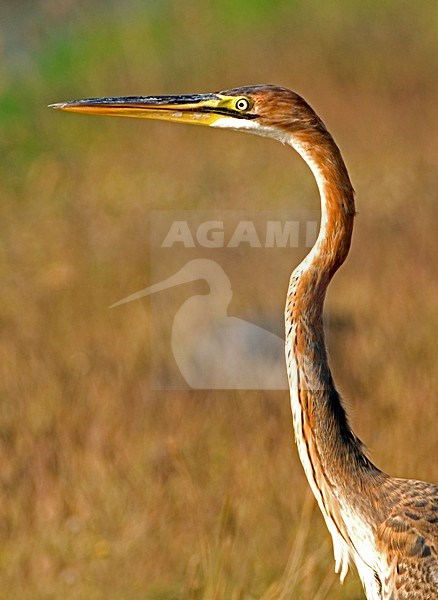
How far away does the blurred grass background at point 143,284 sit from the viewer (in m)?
4.96

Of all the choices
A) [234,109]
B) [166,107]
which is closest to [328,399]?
[234,109]

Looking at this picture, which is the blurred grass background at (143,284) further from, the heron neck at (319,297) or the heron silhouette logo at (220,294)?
the heron neck at (319,297)

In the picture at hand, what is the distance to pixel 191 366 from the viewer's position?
6305 mm

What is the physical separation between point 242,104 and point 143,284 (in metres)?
3.95

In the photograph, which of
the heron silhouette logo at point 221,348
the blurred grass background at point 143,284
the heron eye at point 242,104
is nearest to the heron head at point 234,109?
the heron eye at point 242,104

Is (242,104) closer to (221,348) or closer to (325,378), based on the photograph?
(325,378)

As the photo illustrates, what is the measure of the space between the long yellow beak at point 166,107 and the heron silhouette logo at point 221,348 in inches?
103

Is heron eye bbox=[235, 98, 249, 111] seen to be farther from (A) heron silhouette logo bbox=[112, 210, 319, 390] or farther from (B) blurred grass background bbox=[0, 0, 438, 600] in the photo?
(A) heron silhouette logo bbox=[112, 210, 319, 390]

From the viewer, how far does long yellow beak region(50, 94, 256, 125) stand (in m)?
3.55

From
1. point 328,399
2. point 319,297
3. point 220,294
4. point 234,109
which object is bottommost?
point 328,399

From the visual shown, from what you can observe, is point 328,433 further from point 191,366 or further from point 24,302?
point 24,302

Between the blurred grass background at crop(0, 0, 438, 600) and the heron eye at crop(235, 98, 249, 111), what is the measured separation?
1.26 metres

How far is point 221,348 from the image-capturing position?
635 cm

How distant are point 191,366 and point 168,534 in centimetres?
139
